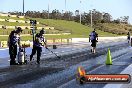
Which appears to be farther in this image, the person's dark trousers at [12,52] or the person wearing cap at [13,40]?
the person's dark trousers at [12,52]

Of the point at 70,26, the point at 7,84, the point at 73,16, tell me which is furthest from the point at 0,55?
the point at 73,16

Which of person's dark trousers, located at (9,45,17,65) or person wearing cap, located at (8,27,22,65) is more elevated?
person wearing cap, located at (8,27,22,65)

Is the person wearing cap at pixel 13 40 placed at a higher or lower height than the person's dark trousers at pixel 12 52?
higher

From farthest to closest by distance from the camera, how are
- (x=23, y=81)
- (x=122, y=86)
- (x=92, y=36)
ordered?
1. (x=92, y=36)
2. (x=23, y=81)
3. (x=122, y=86)

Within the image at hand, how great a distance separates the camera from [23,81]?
43.9ft

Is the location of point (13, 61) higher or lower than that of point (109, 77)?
lower

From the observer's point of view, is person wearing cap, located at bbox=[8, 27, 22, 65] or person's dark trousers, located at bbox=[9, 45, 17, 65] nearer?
person wearing cap, located at bbox=[8, 27, 22, 65]

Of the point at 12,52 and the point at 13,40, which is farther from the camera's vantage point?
the point at 12,52

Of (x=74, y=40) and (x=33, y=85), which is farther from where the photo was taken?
(x=74, y=40)

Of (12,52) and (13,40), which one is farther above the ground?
(13,40)

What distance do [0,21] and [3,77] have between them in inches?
2889

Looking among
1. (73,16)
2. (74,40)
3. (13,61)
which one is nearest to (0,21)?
(74,40)

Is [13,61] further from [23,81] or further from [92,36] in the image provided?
[92,36]

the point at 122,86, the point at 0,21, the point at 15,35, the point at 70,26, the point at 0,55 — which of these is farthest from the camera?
the point at 70,26
